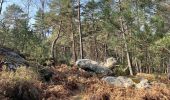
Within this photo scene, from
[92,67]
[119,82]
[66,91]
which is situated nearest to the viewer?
[66,91]

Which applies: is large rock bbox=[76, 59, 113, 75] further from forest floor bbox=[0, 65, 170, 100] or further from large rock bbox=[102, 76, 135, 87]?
forest floor bbox=[0, 65, 170, 100]

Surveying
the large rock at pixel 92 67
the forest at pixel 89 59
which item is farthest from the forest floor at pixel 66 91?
the large rock at pixel 92 67

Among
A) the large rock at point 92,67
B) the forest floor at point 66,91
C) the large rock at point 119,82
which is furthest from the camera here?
the large rock at point 92,67

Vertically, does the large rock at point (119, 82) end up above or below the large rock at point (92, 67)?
below

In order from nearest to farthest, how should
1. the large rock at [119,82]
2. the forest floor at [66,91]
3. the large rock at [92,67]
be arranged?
the forest floor at [66,91], the large rock at [119,82], the large rock at [92,67]

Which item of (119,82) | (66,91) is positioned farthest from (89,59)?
(66,91)

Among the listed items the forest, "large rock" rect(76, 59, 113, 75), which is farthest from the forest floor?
"large rock" rect(76, 59, 113, 75)

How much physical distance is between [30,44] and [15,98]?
1766 centimetres

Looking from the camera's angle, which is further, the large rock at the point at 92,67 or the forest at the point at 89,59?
the large rock at the point at 92,67

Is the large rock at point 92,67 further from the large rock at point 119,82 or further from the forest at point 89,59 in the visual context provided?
the large rock at point 119,82

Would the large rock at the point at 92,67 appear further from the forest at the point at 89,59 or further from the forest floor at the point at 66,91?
the forest floor at the point at 66,91

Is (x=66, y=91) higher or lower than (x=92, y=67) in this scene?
lower

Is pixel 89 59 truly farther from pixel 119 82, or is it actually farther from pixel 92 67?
pixel 119 82

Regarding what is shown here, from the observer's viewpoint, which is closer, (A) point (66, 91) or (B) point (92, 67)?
(A) point (66, 91)
